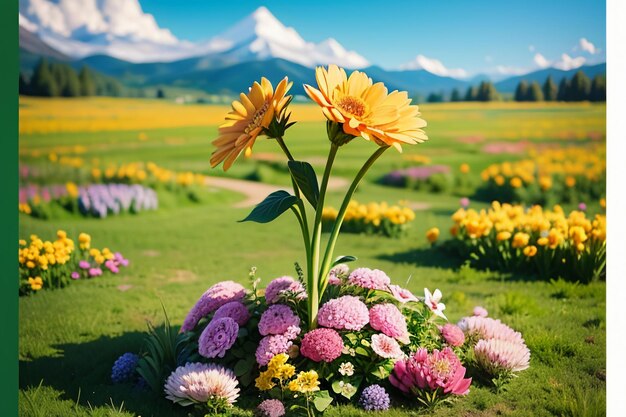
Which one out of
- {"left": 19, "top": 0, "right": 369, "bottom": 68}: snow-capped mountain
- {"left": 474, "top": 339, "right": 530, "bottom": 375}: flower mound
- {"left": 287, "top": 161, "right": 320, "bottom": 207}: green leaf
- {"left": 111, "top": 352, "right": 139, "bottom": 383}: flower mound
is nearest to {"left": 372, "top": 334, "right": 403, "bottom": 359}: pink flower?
{"left": 474, "top": 339, "right": 530, "bottom": 375}: flower mound

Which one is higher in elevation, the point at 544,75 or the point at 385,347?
the point at 544,75

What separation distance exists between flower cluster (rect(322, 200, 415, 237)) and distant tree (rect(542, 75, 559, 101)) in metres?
2.24

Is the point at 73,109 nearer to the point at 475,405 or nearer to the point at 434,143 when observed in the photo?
the point at 434,143

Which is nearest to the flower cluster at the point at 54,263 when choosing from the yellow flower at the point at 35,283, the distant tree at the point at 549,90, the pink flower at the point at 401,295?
the yellow flower at the point at 35,283

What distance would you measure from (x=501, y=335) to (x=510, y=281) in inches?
57.6

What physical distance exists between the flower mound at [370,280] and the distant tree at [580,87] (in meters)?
4.24

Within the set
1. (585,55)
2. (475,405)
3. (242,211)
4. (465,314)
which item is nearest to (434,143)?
Result: (585,55)

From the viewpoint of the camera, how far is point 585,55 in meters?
5.67

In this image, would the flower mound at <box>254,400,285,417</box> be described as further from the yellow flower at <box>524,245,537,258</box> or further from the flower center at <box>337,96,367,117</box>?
the yellow flower at <box>524,245,537,258</box>

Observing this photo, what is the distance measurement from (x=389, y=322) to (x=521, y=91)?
4.71m

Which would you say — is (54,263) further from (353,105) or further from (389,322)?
(353,105)

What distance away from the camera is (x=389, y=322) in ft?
7.94

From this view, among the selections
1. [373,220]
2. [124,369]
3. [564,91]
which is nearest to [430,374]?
[124,369]

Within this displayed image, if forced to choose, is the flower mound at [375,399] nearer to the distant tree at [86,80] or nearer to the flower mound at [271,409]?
the flower mound at [271,409]
